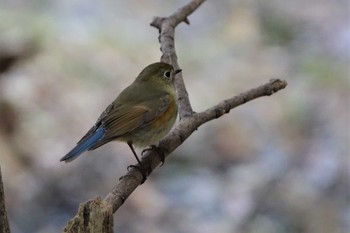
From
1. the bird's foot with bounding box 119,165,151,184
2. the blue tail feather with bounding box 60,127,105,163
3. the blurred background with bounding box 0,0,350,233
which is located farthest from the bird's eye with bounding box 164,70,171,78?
the blurred background with bounding box 0,0,350,233

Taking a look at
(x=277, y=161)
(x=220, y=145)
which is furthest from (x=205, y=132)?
(x=277, y=161)

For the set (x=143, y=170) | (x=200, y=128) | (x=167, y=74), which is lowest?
(x=143, y=170)

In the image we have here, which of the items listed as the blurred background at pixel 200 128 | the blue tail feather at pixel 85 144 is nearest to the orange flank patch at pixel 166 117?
the blue tail feather at pixel 85 144

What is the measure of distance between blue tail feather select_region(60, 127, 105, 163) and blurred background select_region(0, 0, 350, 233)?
3.63ft

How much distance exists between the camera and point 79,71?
11.5 feet

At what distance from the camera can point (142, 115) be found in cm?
221

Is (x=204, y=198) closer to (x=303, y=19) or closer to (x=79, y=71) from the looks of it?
(x=79, y=71)

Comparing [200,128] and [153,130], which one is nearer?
[153,130]

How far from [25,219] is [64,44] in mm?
828

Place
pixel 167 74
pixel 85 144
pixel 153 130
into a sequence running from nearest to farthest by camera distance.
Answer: pixel 85 144
pixel 153 130
pixel 167 74

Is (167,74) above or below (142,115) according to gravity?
above

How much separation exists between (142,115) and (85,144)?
0.91ft

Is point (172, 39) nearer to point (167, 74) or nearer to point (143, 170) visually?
point (167, 74)

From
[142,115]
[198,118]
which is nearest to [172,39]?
[142,115]
